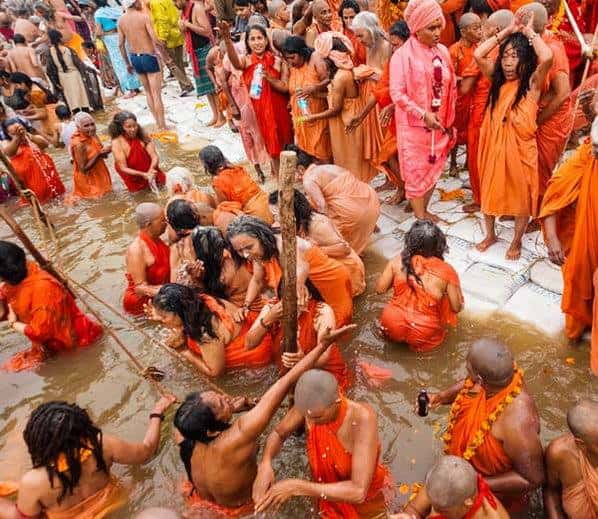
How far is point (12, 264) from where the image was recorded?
434 centimetres

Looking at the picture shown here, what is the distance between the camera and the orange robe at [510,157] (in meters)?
4.48

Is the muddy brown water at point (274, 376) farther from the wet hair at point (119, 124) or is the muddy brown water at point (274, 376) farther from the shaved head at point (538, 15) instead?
the wet hair at point (119, 124)

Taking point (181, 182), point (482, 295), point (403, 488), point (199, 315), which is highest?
point (181, 182)

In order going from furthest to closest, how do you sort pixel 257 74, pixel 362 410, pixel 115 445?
pixel 257 74
pixel 115 445
pixel 362 410

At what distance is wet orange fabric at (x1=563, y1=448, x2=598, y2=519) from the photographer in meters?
2.46

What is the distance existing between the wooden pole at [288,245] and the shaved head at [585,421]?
1.63 meters

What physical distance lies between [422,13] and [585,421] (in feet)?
12.1

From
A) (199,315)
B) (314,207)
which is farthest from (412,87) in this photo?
(199,315)

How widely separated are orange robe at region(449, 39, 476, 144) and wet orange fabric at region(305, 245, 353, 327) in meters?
2.61

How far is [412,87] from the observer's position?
16.2 feet

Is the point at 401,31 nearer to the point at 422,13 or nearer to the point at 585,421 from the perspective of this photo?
the point at 422,13

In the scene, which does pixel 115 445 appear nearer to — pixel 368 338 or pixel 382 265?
pixel 368 338

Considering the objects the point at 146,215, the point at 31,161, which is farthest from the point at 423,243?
the point at 31,161

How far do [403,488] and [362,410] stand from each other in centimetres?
91
